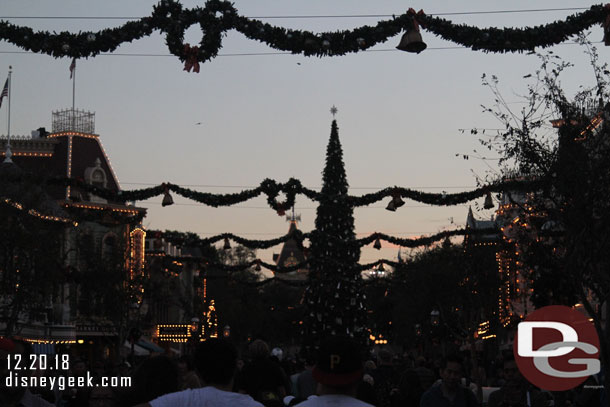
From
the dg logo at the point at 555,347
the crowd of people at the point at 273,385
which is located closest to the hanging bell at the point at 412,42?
the crowd of people at the point at 273,385

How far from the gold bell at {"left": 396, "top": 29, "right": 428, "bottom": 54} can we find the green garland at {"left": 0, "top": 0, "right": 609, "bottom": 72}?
238 mm

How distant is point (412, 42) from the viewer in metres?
15.6

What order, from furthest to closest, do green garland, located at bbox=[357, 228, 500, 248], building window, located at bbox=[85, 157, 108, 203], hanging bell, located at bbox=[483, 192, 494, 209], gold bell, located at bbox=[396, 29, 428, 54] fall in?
building window, located at bbox=[85, 157, 108, 203] → green garland, located at bbox=[357, 228, 500, 248] → hanging bell, located at bbox=[483, 192, 494, 209] → gold bell, located at bbox=[396, 29, 428, 54]

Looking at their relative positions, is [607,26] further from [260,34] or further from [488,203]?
[488,203]

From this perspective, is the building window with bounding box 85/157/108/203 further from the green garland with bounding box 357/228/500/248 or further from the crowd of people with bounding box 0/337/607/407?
the crowd of people with bounding box 0/337/607/407

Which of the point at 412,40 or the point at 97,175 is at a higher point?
the point at 97,175

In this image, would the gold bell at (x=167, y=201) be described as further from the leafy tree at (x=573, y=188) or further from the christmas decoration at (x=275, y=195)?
the leafy tree at (x=573, y=188)

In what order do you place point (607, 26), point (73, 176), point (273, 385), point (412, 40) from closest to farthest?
point (273, 385)
point (412, 40)
point (607, 26)
point (73, 176)

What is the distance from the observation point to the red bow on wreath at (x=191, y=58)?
645 inches

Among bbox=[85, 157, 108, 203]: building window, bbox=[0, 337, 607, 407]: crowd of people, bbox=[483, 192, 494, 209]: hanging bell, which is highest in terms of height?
bbox=[85, 157, 108, 203]: building window

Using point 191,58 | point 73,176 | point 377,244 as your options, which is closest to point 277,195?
point 377,244

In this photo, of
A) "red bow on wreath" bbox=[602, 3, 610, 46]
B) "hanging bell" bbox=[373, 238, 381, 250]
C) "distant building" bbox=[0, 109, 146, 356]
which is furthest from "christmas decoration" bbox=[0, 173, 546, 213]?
"distant building" bbox=[0, 109, 146, 356]

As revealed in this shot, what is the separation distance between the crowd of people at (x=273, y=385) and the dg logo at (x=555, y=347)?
248 mm

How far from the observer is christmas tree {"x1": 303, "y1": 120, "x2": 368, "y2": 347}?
2450 inches
